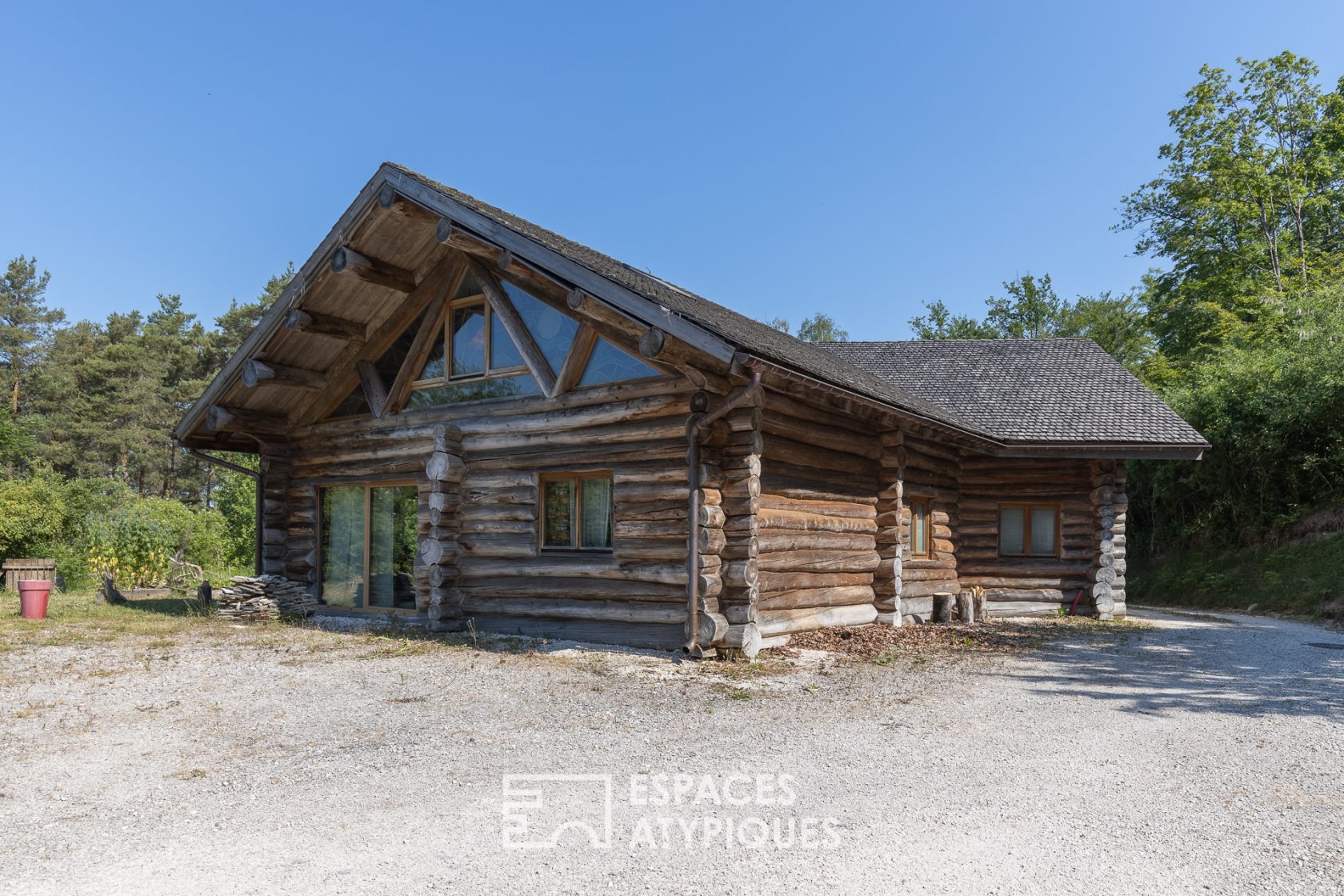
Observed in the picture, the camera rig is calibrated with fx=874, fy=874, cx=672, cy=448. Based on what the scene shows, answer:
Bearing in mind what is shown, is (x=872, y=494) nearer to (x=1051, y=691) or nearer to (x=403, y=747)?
(x=1051, y=691)

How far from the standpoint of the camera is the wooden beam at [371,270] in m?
11.5

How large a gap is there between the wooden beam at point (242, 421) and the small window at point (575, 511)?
224 inches

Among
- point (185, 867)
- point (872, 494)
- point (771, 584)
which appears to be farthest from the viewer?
point (872, 494)

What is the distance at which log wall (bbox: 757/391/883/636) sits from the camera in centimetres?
1038

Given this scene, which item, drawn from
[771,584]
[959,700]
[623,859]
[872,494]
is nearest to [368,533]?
[771,584]

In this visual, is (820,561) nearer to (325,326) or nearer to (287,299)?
(325,326)

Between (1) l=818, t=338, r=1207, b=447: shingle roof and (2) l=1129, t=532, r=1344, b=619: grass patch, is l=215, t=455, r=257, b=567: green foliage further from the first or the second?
(2) l=1129, t=532, r=1344, b=619: grass patch

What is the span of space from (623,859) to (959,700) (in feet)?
14.9

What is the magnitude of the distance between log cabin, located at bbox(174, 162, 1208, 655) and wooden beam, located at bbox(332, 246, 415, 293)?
0.04 m

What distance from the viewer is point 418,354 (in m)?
12.8

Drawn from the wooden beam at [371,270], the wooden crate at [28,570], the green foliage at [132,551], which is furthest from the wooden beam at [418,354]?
the wooden crate at [28,570]

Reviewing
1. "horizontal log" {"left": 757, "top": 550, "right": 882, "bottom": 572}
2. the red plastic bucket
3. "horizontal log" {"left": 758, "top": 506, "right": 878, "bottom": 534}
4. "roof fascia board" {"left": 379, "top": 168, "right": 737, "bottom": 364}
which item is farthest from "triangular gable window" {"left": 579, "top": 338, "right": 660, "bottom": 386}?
the red plastic bucket

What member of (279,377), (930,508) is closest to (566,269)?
(279,377)

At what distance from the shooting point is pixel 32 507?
20391mm
